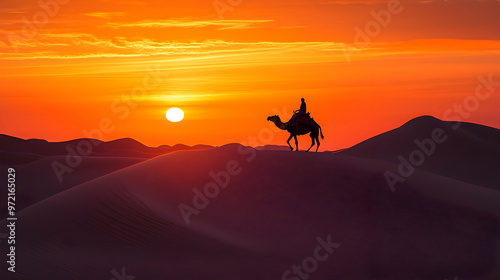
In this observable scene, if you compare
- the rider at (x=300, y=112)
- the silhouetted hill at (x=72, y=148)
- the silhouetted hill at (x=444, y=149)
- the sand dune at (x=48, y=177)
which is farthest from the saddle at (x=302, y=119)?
the silhouetted hill at (x=72, y=148)

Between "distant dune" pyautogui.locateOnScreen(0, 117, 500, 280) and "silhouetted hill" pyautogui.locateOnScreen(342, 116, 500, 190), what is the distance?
26.4 meters

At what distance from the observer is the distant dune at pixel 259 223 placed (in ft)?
71.8

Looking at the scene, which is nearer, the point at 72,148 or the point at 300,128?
the point at 300,128

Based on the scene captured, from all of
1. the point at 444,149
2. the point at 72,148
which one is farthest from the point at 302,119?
the point at 72,148

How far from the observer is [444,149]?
61250 millimetres

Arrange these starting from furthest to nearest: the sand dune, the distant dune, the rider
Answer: the sand dune, the rider, the distant dune

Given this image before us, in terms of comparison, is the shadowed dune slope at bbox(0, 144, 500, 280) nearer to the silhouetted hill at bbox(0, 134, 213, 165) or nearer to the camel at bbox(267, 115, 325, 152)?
the camel at bbox(267, 115, 325, 152)

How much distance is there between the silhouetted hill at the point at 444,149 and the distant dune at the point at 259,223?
2636 centimetres

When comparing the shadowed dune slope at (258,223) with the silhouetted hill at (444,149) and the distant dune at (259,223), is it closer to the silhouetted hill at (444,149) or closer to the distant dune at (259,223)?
the distant dune at (259,223)

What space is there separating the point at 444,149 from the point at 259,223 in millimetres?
39776

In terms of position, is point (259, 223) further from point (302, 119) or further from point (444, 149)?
point (444, 149)

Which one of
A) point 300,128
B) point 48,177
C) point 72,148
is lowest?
point 300,128

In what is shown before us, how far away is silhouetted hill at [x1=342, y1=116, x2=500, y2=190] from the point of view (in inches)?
2275

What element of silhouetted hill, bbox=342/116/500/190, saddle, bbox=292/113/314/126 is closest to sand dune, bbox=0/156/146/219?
silhouetted hill, bbox=342/116/500/190
